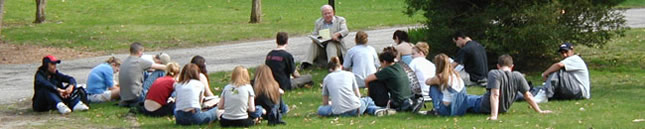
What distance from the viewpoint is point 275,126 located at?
1305 cm

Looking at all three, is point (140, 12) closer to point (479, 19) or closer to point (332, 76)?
point (479, 19)

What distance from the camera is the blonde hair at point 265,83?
1316 cm

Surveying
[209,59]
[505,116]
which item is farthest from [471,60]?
[209,59]

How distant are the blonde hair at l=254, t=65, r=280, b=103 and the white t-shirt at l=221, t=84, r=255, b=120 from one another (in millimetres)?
288

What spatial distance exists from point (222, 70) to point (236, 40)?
319 inches

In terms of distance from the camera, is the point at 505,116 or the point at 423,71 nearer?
the point at 505,116

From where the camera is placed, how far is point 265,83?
13.2m

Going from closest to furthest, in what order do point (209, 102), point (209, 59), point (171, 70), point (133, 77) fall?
point (209, 102)
point (171, 70)
point (133, 77)
point (209, 59)

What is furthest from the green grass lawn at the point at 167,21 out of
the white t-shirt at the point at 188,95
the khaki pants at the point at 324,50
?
the white t-shirt at the point at 188,95

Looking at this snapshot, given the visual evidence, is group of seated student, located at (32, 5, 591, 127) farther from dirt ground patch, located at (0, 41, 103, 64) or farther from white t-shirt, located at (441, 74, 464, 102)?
dirt ground patch, located at (0, 41, 103, 64)

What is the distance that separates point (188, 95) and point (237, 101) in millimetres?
862

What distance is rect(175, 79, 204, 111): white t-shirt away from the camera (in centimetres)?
1340

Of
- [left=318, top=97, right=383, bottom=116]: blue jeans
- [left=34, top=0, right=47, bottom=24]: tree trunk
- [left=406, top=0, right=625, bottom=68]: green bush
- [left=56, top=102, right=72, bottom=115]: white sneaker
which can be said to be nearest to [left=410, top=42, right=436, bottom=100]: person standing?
[left=318, top=97, right=383, bottom=116]: blue jeans

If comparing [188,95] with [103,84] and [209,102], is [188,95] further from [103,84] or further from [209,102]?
[103,84]
